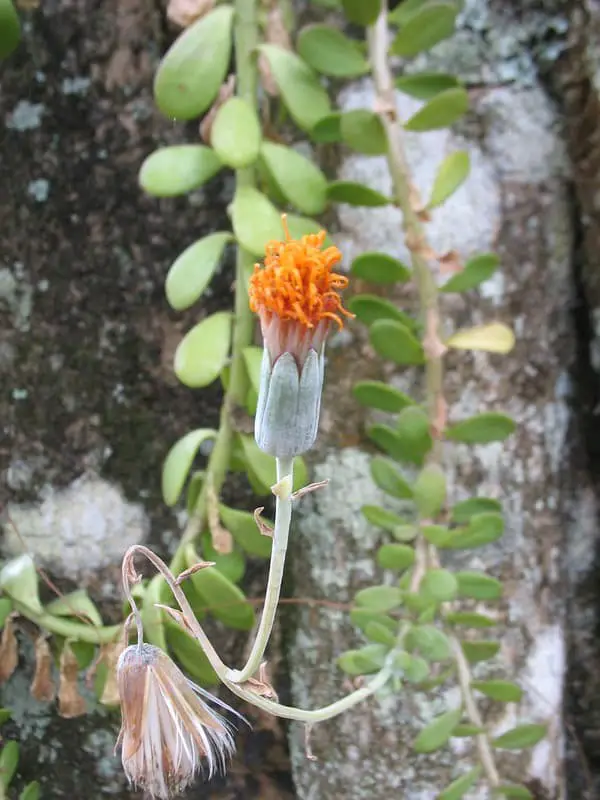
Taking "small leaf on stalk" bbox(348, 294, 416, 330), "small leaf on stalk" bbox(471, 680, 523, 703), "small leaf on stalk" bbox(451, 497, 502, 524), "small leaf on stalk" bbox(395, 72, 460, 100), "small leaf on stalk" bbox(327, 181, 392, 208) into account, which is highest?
"small leaf on stalk" bbox(395, 72, 460, 100)

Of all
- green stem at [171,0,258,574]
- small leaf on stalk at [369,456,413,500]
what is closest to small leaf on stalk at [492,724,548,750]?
small leaf on stalk at [369,456,413,500]

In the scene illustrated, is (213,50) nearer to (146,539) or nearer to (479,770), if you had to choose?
(146,539)

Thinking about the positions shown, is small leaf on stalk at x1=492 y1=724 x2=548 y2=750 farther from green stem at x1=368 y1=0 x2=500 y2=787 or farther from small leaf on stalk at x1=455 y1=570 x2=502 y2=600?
small leaf on stalk at x1=455 y1=570 x2=502 y2=600

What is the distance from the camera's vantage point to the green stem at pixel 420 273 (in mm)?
678

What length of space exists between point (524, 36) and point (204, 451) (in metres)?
0.54

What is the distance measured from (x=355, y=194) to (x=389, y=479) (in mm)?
254

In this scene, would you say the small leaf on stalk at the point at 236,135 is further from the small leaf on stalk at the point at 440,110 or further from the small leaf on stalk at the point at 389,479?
the small leaf on stalk at the point at 389,479

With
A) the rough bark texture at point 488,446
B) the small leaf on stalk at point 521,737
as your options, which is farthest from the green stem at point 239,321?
the small leaf on stalk at point 521,737

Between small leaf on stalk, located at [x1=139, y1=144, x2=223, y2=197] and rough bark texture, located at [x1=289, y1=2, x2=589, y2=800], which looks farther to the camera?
rough bark texture, located at [x1=289, y1=2, x2=589, y2=800]

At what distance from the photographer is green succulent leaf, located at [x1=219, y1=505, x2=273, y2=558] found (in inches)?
25.5

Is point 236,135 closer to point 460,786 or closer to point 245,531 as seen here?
point 245,531

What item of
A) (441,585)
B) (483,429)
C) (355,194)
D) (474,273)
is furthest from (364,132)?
(441,585)

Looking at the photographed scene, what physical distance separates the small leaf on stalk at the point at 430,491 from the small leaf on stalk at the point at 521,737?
0.21 m

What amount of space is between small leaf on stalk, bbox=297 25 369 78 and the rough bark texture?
72 mm
